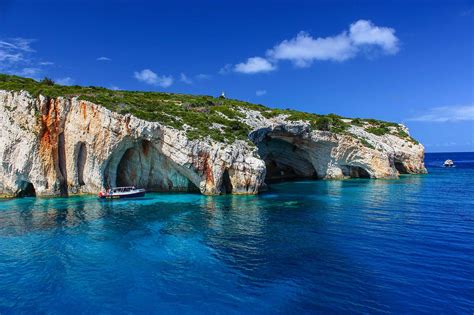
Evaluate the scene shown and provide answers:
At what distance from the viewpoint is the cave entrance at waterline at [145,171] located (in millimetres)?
50031

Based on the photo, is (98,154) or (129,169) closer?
(98,154)

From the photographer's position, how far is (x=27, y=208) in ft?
126

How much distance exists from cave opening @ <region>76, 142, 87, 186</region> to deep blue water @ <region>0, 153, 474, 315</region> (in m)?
11.9

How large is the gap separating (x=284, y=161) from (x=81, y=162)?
42.3 metres

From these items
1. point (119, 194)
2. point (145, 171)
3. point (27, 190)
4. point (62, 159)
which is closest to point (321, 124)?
point (145, 171)

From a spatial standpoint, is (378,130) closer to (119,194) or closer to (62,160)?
(119,194)

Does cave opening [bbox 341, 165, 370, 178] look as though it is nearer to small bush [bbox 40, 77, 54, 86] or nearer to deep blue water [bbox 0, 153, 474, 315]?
deep blue water [bbox 0, 153, 474, 315]

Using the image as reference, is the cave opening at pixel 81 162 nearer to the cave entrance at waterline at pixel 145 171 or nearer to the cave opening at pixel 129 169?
the cave entrance at waterline at pixel 145 171

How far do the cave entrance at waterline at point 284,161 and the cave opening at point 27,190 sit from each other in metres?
39.6

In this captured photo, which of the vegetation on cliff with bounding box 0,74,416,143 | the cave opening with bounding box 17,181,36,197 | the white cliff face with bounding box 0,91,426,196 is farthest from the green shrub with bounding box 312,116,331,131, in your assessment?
the cave opening with bounding box 17,181,36,197

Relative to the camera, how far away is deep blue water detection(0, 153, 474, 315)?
1542 cm

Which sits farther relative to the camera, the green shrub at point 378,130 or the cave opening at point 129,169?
the green shrub at point 378,130

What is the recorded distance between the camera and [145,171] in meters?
52.3

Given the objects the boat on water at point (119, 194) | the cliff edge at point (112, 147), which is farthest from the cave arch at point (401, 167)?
the boat on water at point (119, 194)
